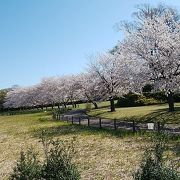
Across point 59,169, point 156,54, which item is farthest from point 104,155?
point 156,54

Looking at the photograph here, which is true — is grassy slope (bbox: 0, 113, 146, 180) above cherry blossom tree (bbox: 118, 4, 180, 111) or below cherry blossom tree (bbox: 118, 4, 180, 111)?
below

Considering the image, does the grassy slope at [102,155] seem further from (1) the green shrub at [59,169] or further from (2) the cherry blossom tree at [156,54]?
(2) the cherry blossom tree at [156,54]

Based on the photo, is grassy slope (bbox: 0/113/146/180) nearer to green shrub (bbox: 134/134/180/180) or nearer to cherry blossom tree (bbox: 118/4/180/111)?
green shrub (bbox: 134/134/180/180)

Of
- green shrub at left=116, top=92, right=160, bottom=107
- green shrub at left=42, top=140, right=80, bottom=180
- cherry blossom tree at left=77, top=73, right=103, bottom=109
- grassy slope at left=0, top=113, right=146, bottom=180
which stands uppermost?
cherry blossom tree at left=77, top=73, right=103, bottom=109

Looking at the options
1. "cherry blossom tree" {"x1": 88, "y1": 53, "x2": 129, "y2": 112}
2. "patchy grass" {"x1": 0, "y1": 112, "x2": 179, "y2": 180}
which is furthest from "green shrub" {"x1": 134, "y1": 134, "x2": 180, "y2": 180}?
"cherry blossom tree" {"x1": 88, "y1": 53, "x2": 129, "y2": 112}

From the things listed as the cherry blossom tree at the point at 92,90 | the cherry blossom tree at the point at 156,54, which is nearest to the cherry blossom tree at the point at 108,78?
the cherry blossom tree at the point at 92,90

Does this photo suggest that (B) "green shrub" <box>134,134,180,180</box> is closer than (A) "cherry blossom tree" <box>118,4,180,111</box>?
Yes

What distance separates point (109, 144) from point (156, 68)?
1721cm

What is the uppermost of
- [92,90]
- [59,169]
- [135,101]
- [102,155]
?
[92,90]

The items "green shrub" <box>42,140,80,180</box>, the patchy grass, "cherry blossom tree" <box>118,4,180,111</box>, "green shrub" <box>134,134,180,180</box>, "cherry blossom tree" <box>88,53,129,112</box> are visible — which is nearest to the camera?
"green shrub" <box>134,134,180,180</box>

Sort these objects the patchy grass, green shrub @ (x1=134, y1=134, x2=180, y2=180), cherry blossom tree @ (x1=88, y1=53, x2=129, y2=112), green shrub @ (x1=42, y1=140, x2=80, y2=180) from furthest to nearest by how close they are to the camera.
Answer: cherry blossom tree @ (x1=88, y1=53, x2=129, y2=112) → the patchy grass → green shrub @ (x1=42, y1=140, x2=80, y2=180) → green shrub @ (x1=134, y1=134, x2=180, y2=180)

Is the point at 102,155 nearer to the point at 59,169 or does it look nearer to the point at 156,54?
the point at 59,169

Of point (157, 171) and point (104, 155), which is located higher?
point (157, 171)

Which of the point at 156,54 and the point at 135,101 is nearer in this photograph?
the point at 156,54
